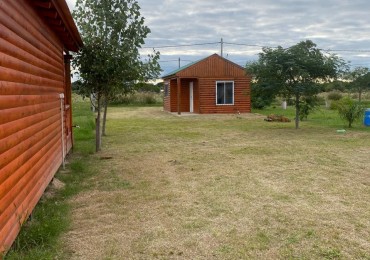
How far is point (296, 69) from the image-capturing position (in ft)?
46.8

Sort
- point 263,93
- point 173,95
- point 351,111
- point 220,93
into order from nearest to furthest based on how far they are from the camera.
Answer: point 263,93
point 351,111
point 220,93
point 173,95

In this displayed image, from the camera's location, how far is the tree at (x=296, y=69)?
14.3 meters

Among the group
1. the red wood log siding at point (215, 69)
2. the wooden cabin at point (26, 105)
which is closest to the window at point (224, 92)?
the red wood log siding at point (215, 69)

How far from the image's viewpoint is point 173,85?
86.1 feet

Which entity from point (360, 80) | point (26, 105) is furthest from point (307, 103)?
point (360, 80)

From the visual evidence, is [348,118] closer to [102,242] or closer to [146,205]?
[146,205]

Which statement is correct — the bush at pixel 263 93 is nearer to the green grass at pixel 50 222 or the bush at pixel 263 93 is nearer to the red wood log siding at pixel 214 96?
the green grass at pixel 50 222

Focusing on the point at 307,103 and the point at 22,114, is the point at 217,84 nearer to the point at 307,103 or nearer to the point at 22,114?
the point at 307,103

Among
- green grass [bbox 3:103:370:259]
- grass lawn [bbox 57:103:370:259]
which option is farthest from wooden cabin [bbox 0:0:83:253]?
grass lawn [bbox 57:103:370:259]

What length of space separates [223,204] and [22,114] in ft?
8.63

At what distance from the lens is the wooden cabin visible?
364 centimetres

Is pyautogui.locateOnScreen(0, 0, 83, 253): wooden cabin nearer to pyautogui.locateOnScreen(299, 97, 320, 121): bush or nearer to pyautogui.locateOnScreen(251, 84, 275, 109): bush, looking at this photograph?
pyautogui.locateOnScreen(251, 84, 275, 109): bush

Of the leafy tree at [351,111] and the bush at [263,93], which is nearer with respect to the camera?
the bush at [263,93]

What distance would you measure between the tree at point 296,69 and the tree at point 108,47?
5808 mm
